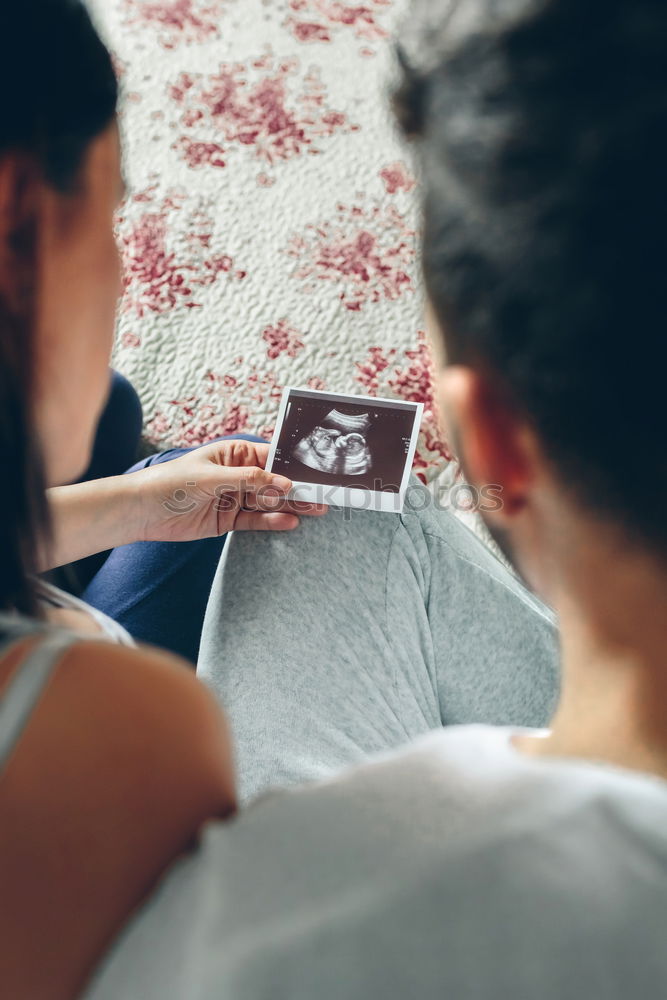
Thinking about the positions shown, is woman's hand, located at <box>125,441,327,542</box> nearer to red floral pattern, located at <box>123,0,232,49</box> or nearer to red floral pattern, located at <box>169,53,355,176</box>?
red floral pattern, located at <box>169,53,355,176</box>

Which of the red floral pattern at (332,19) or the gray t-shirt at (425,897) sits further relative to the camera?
the red floral pattern at (332,19)

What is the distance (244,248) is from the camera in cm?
174

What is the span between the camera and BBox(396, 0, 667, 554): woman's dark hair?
0.41 metres

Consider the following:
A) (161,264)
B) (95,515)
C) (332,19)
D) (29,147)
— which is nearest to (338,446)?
(95,515)

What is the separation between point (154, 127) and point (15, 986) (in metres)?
1.84

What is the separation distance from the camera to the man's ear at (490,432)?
0.47 m

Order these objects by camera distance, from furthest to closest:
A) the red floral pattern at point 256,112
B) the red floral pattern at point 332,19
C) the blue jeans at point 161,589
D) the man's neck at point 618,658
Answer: the red floral pattern at point 332,19, the red floral pattern at point 256,112, the blue jeans at point 161,589, the man's neck at point 618,658

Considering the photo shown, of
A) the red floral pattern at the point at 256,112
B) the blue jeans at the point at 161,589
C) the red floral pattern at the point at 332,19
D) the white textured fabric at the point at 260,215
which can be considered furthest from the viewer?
the red floral pattern at the point at 332,19

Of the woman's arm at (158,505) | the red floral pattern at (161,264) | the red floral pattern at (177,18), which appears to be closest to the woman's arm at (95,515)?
the woman's arm at (158,505)

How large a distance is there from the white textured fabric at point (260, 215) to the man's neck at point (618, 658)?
933mm

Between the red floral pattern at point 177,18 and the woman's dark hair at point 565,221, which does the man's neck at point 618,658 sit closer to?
the woman's dark hair at point 565,221

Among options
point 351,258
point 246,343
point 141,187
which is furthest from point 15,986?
point 141,187

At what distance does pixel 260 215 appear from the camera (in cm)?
179

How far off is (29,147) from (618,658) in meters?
0.47
